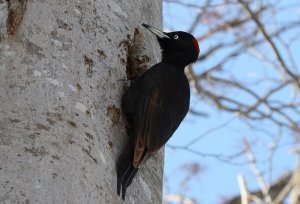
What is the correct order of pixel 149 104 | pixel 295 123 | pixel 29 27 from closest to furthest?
pixel 29 27 → pixel 149 104 → pixel 295 123

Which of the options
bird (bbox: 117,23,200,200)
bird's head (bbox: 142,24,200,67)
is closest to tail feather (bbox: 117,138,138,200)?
bird (bbox: 117,23,200,200)

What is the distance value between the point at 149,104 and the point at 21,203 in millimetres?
1221

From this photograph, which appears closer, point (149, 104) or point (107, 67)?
point (107, 67)

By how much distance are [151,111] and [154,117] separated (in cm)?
5

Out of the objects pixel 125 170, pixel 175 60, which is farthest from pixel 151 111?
pixel 175 60

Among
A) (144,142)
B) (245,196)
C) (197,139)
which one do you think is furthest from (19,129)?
(197,139)

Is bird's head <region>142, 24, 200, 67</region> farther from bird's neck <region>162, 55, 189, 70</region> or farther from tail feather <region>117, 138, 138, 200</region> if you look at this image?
tail feather <region>117, 138, 138, 200</region>

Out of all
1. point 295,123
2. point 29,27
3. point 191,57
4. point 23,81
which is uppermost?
point 295,123

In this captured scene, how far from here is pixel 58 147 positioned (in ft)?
7.26

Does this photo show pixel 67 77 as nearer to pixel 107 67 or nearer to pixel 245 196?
pixel 107 67

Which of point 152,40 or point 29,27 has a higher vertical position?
point 152,40

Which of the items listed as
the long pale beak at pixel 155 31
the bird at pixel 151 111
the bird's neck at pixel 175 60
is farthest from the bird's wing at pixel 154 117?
the bird's neck at pixel 175 60

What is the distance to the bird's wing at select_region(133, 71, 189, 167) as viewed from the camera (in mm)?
2770

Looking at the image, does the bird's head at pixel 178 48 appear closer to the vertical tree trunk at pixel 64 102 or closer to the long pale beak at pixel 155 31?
the long pale beak at pixel 155 31
